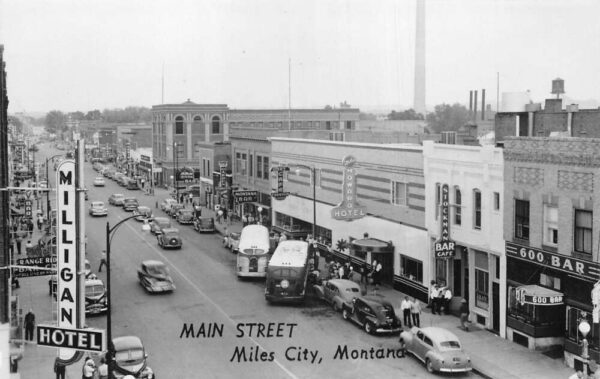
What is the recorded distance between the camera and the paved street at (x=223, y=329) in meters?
29.1

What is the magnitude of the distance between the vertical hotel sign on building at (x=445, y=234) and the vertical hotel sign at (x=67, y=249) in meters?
18.7

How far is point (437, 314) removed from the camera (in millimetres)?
37375

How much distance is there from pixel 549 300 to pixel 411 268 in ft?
42.3

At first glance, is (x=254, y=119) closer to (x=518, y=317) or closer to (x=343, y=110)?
(x=343, y=110)

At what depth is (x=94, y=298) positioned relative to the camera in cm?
3744

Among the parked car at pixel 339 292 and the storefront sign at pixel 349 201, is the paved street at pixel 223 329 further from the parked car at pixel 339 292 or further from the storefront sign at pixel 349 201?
the storefront sign at pixel 349 201

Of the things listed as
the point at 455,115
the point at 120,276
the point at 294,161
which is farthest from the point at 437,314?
the point at 455,115

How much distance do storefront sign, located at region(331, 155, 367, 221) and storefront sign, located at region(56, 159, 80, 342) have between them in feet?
73.0

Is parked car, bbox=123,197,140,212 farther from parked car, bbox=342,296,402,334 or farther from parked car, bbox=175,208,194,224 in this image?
parked car, bbox=342,296,402,334

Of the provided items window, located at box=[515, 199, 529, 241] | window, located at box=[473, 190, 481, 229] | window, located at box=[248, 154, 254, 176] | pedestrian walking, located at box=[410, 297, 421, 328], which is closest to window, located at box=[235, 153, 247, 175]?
window, located at box=[248, 154, 254, 176]

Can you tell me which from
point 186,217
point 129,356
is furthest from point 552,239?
point 186,217

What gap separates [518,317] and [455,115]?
120402 mm

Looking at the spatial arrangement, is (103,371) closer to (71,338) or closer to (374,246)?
(71,338)

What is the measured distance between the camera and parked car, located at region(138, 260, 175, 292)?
41.8 m
